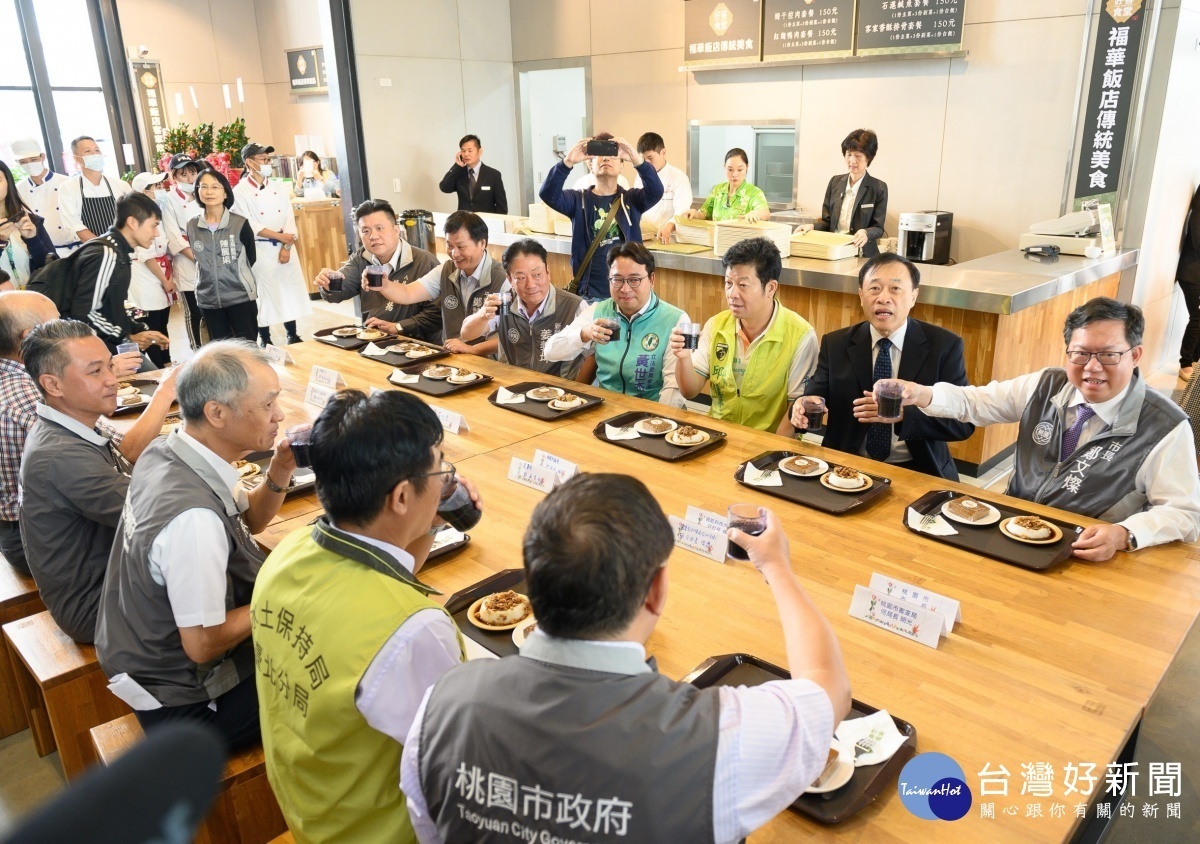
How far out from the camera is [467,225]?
4328 millimetres

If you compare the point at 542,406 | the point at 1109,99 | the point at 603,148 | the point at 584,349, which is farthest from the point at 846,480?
the point at 1109,99

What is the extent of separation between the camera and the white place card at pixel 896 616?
1783mm

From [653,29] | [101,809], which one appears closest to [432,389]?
[101,809]

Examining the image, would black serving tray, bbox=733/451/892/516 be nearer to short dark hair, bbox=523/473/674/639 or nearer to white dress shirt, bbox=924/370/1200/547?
white dress shirt, bbox=924/370/1200/547

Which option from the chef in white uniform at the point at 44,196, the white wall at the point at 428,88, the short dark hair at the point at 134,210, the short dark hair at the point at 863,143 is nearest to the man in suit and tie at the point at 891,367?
the short dark hair at the point at 863,143

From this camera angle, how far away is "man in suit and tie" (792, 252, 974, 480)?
2998mm

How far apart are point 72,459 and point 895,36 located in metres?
6.01

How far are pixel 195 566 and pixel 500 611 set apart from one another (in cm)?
66

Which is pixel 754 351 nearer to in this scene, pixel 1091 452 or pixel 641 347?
pixel 641 347

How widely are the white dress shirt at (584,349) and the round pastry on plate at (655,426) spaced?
0.46 metres

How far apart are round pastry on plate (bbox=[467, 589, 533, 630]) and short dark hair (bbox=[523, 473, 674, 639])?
2.52ft

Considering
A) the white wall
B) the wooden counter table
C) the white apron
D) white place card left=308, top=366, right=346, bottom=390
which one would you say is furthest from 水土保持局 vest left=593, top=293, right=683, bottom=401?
the white wall

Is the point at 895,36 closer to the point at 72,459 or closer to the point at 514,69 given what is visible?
the point at 514,69

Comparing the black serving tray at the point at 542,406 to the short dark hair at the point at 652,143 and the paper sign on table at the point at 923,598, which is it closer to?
the paper sign on table at the point at 923,598
